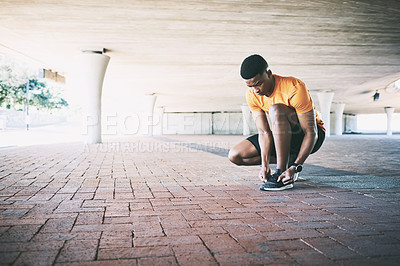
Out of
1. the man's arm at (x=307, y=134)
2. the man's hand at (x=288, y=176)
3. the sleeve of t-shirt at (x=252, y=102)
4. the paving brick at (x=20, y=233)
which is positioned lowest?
→ the paving brick at (x=20, y=233)

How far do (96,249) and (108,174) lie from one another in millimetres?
3668

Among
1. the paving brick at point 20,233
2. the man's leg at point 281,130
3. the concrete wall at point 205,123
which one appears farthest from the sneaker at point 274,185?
the concrete wall at point 205,123

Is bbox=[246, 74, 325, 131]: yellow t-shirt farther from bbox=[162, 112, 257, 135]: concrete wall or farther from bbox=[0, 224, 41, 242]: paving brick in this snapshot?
bbox=[162, 112, 257, 135]: concrete wall

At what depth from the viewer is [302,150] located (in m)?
4.00

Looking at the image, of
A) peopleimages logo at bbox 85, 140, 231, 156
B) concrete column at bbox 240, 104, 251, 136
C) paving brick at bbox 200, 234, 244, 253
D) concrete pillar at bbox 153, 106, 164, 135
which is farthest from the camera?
concrete pillar at bbox 153, 106, 164, 135

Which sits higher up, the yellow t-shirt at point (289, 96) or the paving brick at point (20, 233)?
the yellow t-shirt at point (289, 96)

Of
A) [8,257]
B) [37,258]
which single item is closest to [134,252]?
[37,258]

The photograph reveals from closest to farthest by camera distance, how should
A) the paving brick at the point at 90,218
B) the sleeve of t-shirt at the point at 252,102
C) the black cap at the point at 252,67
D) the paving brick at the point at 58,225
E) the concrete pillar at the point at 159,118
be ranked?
the paving brick at the point at 58,225 → the paving brick at the point at 90,218 → the black cap at the point at 252,67 → the sleeve of t-shirt at the point at 252,102 → the concrete pillar at the point at 159,118

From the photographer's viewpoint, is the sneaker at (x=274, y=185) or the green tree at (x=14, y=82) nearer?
the sneaker at (x=274, y=185)

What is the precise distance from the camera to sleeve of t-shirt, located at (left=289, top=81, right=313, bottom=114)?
3896mm

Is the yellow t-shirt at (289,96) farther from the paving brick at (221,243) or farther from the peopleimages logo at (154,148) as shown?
the peopleimages logo at (154,148)

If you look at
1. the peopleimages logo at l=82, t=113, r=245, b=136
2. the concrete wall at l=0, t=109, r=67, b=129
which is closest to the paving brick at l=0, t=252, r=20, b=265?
the concrete wall at l=0, t=109, r=67, b=129

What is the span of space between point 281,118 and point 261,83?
56 cm

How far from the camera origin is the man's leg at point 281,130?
13.1 feet
